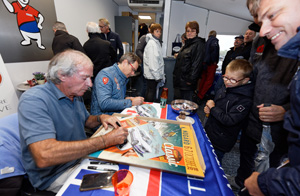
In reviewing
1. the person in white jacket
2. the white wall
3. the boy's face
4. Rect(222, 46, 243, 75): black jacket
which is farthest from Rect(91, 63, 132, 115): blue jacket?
Rect(222, 46, 243, 75): black jacket

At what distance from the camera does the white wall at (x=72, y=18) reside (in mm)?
2521

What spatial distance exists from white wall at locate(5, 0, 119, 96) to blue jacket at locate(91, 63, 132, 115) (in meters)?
2.00

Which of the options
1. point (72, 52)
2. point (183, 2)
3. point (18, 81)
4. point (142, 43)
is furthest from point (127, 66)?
point (183, 2)

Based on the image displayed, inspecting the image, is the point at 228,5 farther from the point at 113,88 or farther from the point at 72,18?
the point at 113,88

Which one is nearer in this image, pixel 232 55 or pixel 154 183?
pixel 154 183

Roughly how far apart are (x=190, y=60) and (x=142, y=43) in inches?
50.5

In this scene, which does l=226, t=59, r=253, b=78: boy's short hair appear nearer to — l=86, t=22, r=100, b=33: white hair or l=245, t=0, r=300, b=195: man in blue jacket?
l=245, t=0, r=300, b=195: man in blue jacket

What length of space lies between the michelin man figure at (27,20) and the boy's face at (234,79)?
344 centimetres

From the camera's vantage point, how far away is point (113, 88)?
1656mm

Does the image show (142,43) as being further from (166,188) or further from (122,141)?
(166,188)

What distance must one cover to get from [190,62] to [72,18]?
345 centimetres

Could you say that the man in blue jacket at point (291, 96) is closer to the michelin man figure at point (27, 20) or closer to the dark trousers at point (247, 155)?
the dark trousers at point (247, 155)

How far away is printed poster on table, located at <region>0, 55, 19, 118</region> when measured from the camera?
214cm

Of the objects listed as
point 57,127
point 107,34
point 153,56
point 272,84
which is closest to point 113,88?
point 57,127
